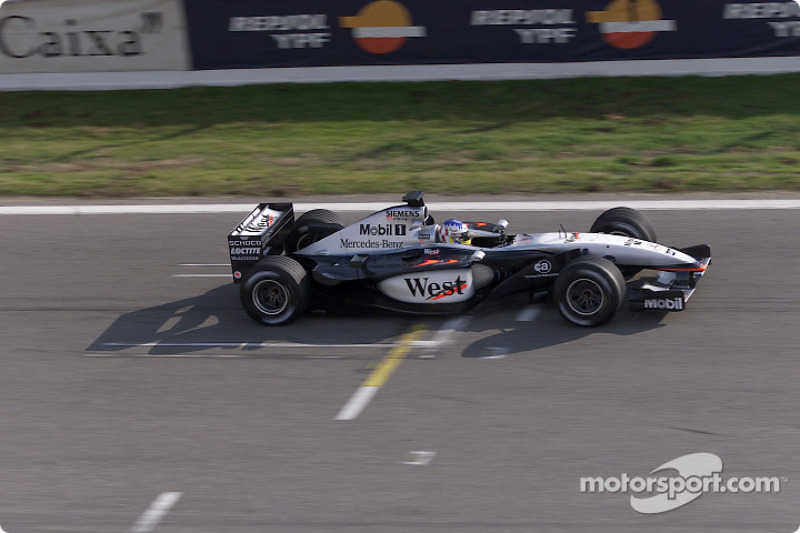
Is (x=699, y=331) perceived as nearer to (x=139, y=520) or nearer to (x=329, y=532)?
(x=329, y=532)

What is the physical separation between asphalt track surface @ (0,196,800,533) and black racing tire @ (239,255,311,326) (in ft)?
0.55

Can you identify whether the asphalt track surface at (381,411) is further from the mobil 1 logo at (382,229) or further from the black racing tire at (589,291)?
the mobil 1 logo at (382,229)

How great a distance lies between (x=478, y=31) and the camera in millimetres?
19344

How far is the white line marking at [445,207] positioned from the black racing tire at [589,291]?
4.58 meters

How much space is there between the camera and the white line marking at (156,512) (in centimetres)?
612

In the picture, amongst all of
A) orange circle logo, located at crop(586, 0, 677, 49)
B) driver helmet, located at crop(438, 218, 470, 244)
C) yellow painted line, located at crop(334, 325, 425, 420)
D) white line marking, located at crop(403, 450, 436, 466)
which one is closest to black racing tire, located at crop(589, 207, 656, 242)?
driver helmet, located at crop(438, 218, 470, 244)

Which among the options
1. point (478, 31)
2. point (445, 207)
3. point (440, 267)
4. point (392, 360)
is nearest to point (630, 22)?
point (478, 31)

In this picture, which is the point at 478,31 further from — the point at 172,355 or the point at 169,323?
the point at 172,355

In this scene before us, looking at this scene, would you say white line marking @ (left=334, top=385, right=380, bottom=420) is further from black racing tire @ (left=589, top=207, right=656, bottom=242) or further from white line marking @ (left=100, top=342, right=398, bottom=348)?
black racing tire @ (left=589, top=207, right=656, bottom=242)

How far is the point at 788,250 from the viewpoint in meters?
11.0

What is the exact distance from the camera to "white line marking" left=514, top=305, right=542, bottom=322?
358 inches

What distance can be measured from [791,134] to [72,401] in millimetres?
12902

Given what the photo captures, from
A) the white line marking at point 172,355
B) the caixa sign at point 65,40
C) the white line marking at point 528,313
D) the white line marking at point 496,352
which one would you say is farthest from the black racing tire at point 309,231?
the caixa sign at point 65,40

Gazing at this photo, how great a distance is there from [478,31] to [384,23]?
186 centimetres
